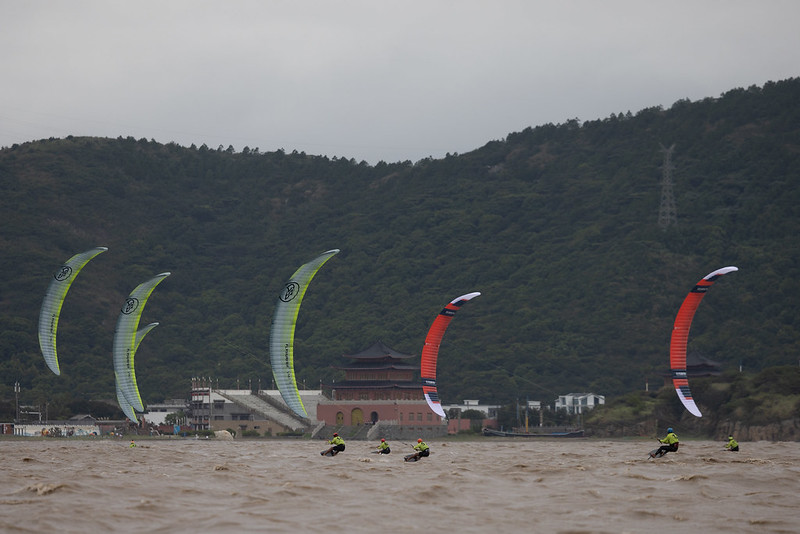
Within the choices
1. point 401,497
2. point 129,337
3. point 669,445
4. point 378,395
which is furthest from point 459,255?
point 401,497

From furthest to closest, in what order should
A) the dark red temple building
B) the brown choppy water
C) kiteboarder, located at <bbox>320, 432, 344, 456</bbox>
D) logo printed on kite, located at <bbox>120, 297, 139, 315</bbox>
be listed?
1. the dark red temple building
2. logo printed on kite, located at <bbox>120, 297, 139, 315</bbox>
3. kiteboarder, located at <bbox>320, 432, 344, 456</bbox>
4. the brown choppy water

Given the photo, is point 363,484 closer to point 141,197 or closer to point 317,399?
point 317,399

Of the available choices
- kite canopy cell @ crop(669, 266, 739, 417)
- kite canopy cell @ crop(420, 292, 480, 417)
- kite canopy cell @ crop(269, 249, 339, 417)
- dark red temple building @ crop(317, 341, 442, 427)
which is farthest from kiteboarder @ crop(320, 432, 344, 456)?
dark red temple building @ crop(317, 341, 442, 427)

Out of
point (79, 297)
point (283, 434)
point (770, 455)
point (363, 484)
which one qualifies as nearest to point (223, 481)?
point (363, 484)

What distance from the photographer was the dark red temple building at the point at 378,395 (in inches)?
4026

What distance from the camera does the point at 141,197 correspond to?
189 meters

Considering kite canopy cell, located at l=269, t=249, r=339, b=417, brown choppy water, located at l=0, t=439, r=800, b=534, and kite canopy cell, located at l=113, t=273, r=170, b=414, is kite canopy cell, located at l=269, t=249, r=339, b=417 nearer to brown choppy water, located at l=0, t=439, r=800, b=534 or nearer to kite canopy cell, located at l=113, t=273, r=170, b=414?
kite canopy cell, located at l=113, t=273, r=170, b=414

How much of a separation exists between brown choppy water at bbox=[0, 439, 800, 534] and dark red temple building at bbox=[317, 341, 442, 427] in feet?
179

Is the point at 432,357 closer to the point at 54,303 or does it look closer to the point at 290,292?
the point at 290,292

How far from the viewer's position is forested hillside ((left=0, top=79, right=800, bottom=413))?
131875 mm

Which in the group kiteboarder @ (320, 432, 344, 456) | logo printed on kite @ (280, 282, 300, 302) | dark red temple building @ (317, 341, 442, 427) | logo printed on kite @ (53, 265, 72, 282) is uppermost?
logo printed on kite @ (53, 265, 72, 282)

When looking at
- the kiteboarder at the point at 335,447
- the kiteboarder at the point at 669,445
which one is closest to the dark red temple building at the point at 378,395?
the kiteboarder at the point at 335,447

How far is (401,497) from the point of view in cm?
3238

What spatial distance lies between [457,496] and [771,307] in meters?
104
